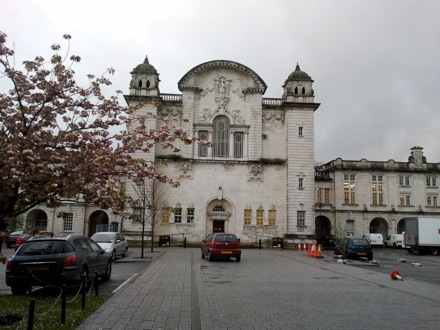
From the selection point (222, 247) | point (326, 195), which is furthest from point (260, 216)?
point (222, 247)

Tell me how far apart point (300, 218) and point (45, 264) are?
3241cm

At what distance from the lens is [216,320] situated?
8.60 meters

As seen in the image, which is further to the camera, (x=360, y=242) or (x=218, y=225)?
(x=218, y=225)

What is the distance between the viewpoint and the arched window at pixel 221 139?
1697 inches

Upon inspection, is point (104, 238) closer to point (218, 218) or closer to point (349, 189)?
point (218, 218)

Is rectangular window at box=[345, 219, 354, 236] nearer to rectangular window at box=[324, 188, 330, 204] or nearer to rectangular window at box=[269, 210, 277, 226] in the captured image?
rectangular window at box=[324, 188, 330, 204]

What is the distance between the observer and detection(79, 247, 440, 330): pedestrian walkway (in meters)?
8.39

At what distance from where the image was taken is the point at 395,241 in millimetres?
49719

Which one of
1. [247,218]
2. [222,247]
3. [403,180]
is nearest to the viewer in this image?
[222,247]

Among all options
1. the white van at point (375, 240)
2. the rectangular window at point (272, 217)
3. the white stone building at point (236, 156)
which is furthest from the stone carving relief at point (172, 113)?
the white van at point (375, 240)

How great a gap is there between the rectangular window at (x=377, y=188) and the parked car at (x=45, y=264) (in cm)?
4749

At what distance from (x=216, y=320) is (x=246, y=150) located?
114ft

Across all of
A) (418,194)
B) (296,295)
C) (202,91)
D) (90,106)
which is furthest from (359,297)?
(418,194)

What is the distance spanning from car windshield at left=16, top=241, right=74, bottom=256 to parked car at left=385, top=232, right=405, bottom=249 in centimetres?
4438
